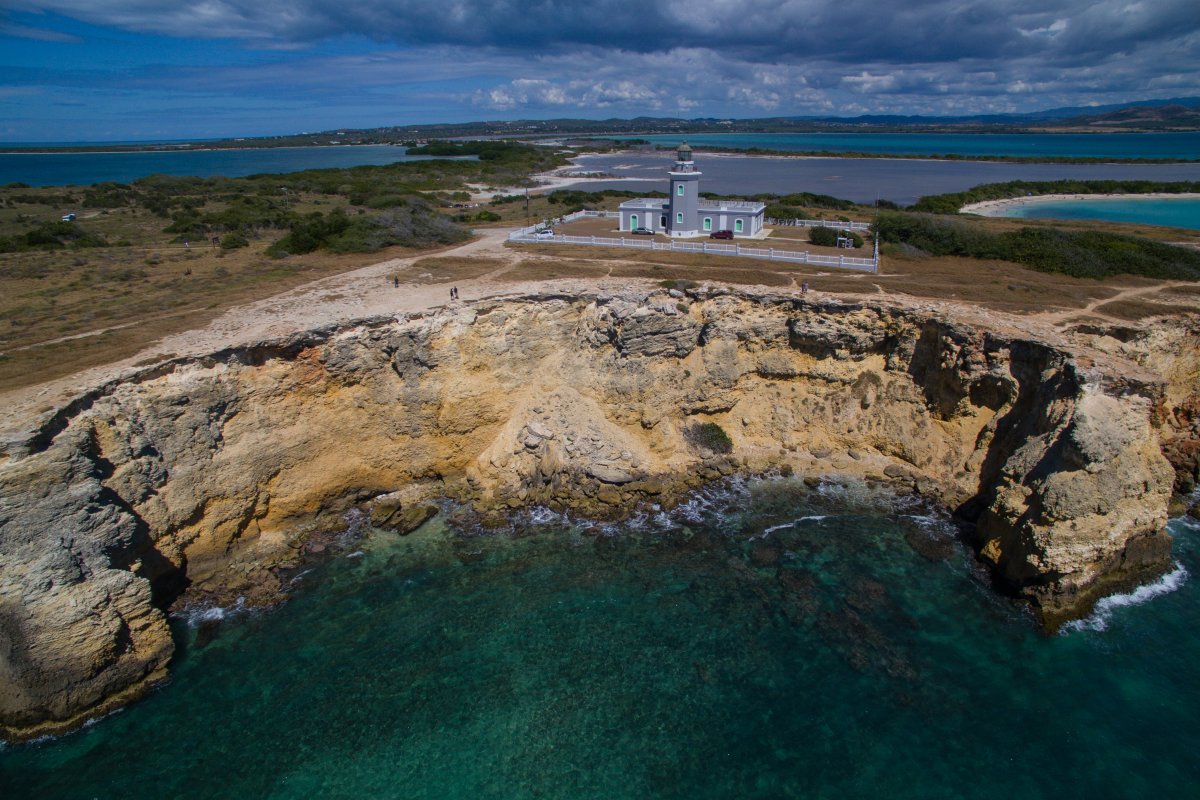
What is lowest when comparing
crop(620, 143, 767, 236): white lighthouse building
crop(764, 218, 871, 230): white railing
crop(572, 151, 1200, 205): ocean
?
crop(764, 218, 871, 230): white railing

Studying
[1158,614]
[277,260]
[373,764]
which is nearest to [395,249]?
[277,260]

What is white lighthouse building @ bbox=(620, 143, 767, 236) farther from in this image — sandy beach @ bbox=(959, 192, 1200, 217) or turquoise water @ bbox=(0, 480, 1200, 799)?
sandy beach @ bbox=(959, 192, 1200, 217)

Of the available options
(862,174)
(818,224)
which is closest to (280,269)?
(818,224)

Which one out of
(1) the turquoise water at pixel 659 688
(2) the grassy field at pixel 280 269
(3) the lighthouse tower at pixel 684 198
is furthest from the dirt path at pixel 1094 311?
(3) the lighthouse tower at pixel 684 198

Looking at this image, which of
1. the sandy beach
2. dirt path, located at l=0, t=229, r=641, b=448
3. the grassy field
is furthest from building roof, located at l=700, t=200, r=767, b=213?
the sandy beach

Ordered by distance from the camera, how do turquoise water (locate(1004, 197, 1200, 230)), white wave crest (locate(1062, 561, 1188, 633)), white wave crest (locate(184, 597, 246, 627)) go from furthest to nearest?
turquoise water (locate(1004, 197, 1200, 230)), white wave crest (locate(184, 597, 246, 627)), white wave crest (locate(1062, 561, 1188, 633))

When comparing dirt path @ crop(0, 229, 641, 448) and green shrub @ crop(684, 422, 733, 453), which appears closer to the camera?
dirt path @ crop(0, 229, 641, 448)

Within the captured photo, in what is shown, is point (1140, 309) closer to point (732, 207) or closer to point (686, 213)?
point (732, 207)
